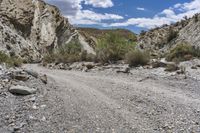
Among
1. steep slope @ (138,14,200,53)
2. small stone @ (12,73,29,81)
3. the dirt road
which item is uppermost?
steep slope @ (138,14,200,53)

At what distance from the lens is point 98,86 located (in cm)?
1434

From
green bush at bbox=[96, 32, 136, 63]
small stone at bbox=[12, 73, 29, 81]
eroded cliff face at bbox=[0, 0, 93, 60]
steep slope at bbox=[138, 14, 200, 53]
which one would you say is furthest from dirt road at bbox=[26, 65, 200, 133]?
eroded cliff face at bbox=[0, 0, 93, 60]

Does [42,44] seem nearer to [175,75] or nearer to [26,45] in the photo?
[26,45]

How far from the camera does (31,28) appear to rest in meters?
51.5

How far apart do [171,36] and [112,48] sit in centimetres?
1490

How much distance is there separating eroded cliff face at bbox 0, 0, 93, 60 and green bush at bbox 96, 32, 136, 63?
15570mm

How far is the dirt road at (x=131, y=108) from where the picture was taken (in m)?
7.97

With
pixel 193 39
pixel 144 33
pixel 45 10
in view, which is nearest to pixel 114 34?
pixel 193 39

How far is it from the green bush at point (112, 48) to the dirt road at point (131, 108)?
1262cm

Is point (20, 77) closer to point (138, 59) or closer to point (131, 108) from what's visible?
point (131, 108)

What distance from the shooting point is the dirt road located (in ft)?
26.2

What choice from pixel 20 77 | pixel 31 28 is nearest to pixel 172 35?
pixel 31 28

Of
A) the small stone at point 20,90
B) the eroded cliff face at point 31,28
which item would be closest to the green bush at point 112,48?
the eroded cliff face at point 31,28

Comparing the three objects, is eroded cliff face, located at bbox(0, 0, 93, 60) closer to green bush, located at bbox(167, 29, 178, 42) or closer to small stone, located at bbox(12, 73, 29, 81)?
green bush, located at bbox(167, 29, 178, 42)
